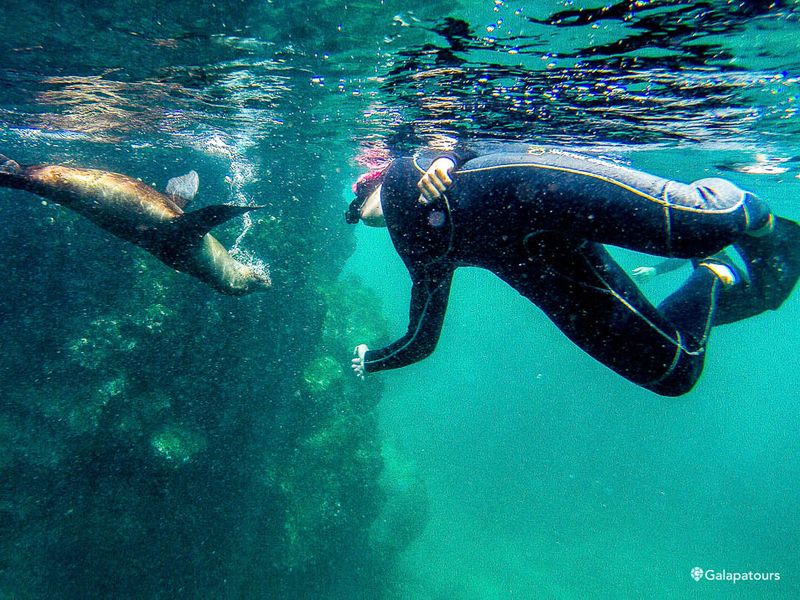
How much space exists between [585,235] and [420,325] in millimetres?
1423

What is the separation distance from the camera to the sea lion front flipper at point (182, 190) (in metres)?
5.52

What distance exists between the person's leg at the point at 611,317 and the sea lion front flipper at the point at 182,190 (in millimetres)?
4710

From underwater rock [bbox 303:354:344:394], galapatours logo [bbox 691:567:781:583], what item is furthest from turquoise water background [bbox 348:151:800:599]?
underwater rock [bbox 303:354:344:394]

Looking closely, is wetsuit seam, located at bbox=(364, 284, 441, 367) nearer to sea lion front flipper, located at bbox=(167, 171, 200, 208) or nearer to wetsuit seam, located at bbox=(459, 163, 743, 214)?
wetsuit seam, located at bbox=(459, 163, 743, 214)

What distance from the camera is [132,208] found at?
480 cm

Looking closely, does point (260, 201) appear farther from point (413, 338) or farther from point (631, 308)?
point (631, 308)

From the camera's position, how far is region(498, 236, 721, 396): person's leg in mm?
2477

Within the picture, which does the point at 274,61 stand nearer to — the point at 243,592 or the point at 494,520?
the point at 243,592

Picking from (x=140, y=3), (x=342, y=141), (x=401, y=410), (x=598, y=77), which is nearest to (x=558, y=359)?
(x=401, y=410)

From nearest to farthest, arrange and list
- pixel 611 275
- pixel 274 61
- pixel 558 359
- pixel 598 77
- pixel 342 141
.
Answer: pixel 611 275 < pixel 598 77 < pixel 274 61 < pixel 342 141 < pixel 558 359

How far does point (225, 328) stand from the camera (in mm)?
11172

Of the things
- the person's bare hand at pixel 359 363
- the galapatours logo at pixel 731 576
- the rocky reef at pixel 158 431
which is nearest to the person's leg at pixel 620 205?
the person's bare hand at pixel 359 363

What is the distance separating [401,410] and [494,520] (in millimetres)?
16962

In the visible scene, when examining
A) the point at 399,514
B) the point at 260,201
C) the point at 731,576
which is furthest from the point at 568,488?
the point at 260,201
